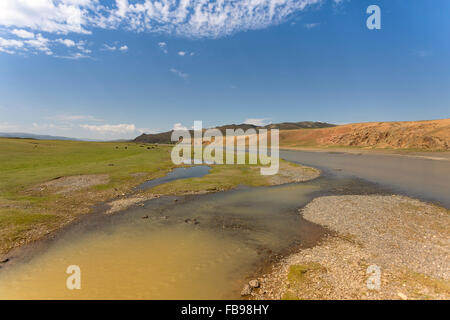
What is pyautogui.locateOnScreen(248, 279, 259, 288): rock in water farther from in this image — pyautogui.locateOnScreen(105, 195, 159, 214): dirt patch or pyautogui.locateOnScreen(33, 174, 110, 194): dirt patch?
pyautogui.locateOnScreen(33, 174, 110, 194): dirt patch

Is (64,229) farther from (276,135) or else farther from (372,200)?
(276,135)

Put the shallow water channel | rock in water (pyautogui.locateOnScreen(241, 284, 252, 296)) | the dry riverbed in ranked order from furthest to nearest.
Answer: the shallow water channel
rock in water (pyautogui.locateOnScreen(241, 284, 252, 296))
the dry riverbed

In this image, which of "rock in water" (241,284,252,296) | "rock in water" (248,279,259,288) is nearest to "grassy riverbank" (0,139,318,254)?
"rock in water" (241,284,252,296)

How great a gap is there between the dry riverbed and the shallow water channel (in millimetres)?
1488

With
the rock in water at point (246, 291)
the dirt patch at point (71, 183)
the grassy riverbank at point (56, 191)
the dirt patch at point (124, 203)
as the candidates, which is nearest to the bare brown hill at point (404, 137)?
the grassy riverbank at point (56, 191)

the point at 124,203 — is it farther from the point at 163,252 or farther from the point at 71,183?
the point at 71,183

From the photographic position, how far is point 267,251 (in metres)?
13.2

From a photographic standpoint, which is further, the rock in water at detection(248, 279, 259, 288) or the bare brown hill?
the bare brown hill

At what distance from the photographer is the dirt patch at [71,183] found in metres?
27.3

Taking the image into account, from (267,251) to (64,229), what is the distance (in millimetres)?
16417

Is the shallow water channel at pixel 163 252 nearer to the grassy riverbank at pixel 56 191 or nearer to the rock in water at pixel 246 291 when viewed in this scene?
the rock in water at pixel 246 291

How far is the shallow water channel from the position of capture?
9.85 metres
